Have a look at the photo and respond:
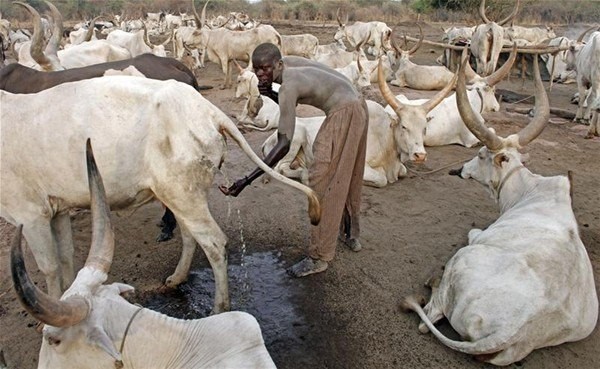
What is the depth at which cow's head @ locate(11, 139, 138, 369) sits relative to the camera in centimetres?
200

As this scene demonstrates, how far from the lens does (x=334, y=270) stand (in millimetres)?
4434

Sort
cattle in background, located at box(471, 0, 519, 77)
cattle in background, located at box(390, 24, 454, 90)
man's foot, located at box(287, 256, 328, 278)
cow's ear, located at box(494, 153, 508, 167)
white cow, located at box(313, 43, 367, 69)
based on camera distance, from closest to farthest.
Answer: man's foot, located at box(287, 256, 328, 278), cow's ear, located at box(494, 153, 508, 167), cattle in background, located at box(471, 0, 519, 77), cattle in background, located at box(390, 24, 454, 90), white cow, located at box(313, 43, 367, 69)

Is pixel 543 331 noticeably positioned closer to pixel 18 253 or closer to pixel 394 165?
pixel 18 253

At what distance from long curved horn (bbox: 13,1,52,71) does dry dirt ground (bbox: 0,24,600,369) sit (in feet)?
10.0

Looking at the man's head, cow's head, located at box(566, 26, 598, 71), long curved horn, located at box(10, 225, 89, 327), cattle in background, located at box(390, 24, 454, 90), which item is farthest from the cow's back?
cow's head, located at box(566, 26, 598, 71)

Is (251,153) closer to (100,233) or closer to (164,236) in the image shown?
(100,233)

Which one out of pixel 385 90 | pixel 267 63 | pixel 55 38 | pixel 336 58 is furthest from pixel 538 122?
pixel 336 58

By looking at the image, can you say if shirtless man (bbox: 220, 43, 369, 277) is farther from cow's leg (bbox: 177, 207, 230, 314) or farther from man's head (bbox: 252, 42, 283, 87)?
cow's leg (bbox: 177, 207, 230, 314)

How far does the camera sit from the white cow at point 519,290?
3.08 metres

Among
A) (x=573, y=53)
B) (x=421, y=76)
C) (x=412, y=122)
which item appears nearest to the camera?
(x=412, y=122)

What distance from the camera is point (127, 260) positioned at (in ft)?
14.8

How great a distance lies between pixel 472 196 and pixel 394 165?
1.06 meters

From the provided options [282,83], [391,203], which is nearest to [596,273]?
[391,203]

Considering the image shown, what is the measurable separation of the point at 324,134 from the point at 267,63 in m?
0.80
